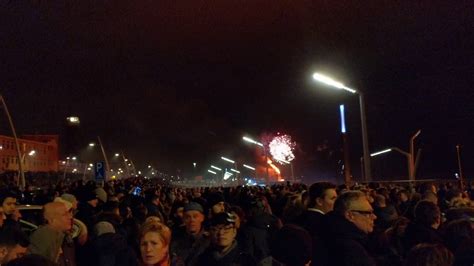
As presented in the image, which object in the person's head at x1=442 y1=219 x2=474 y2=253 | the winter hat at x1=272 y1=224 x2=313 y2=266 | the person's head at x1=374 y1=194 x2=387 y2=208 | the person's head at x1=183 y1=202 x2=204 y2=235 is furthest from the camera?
the person's head at x1=374 y1=194 x2=387 y2=208

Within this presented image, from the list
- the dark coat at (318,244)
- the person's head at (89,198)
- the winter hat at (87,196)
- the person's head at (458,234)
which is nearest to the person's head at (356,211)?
the dark coat at (318,244)

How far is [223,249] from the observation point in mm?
5496

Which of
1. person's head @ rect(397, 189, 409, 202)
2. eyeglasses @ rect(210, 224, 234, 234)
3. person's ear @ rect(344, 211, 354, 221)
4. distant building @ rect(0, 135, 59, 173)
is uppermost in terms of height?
distant building @ rect(0, 135, 59, 173)

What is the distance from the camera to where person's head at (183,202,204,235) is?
689cm

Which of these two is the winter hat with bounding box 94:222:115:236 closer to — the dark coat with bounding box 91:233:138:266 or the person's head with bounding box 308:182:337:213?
the dark coat with bounding box 91:233:138:266

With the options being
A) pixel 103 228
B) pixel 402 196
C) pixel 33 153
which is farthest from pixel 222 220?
pixel 33 153

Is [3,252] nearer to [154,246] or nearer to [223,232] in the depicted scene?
[154,246]

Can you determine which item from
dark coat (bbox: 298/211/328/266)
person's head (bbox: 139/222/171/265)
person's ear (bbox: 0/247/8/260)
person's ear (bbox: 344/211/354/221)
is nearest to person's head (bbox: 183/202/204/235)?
dark coat (bbox: 298/211/328/266)

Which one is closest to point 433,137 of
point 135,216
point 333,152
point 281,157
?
point 333,152

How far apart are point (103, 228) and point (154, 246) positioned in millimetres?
1963

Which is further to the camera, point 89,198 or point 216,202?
point 89,198

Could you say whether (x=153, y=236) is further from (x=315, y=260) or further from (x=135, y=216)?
(x=135, y=216)

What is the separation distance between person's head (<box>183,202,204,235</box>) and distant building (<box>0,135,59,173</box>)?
108 m

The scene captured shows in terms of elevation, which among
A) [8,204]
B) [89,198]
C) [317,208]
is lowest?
[317,208]
